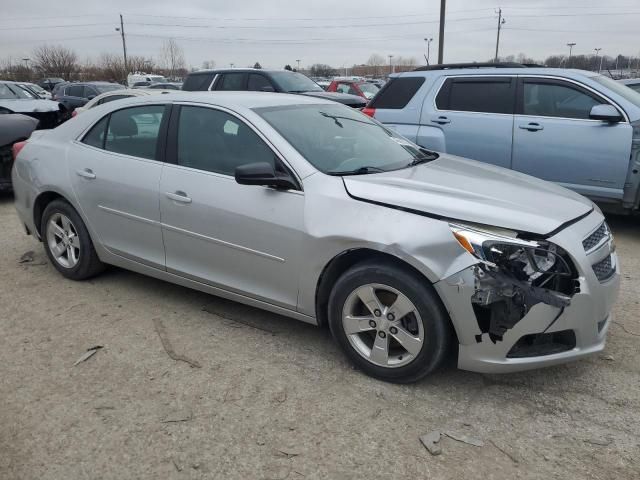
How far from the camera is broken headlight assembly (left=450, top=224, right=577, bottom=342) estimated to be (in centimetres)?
271

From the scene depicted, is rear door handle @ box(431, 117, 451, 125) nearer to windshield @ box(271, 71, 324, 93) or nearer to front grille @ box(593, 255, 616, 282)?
front grille @ box(593, 255, 616, 282)

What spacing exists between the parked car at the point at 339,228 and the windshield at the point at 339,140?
0.01 meters

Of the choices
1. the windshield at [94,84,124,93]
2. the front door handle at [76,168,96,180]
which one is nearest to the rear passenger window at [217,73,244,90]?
the front door handle at [76,168,96,180]

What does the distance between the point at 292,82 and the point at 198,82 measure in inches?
73.8

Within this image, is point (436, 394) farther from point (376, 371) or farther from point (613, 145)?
point (613, 145)

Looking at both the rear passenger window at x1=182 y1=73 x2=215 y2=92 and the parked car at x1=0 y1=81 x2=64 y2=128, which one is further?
the rear passenger window at x1=182 y1=73 x2=215 y2=92

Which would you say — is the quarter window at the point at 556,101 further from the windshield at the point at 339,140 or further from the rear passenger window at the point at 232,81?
the rear passenger window at the point at 232,81

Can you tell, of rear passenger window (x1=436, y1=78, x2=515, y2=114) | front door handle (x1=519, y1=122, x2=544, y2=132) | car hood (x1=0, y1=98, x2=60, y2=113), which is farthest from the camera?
car hood (x1=0, y1=98, x2=60, y2=113)

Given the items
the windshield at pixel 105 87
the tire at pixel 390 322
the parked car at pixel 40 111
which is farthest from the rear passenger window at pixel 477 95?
the windshield at pixel 105 87

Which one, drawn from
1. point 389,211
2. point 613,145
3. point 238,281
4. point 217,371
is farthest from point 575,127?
point 217,371

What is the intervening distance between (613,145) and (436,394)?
4037 mm

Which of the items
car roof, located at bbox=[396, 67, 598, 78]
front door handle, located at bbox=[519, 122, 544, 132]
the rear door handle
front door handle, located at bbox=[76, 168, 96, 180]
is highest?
car roof, located at bbox=[396, 67, 598, 78]

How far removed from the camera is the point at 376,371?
3105mm

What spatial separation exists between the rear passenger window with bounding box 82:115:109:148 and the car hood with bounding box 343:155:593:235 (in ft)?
7.34
